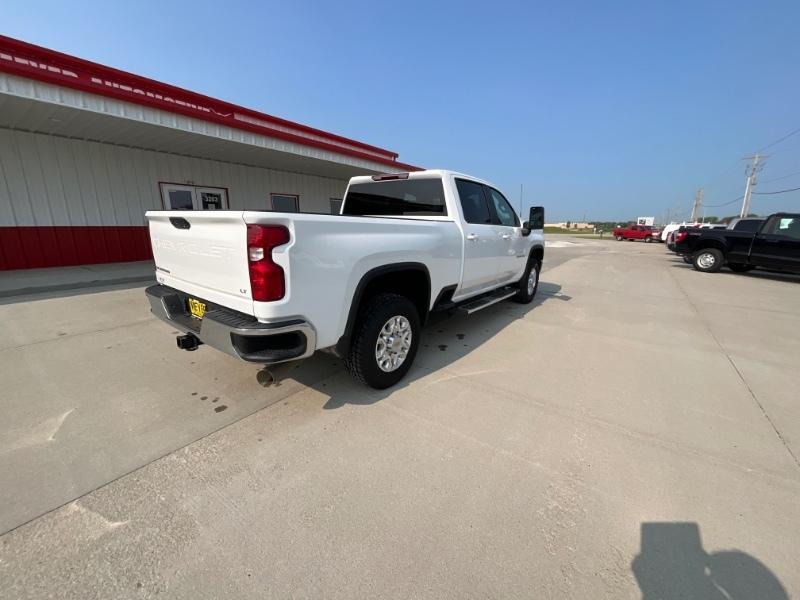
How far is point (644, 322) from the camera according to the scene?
5.47 meters

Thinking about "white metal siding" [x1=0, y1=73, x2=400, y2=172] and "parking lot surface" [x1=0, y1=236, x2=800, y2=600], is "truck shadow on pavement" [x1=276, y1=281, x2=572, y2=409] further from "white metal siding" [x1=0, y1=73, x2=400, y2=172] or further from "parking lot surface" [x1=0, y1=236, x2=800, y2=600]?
"white metal siding" [x1=0, y1=73, x2=400, y2=172]

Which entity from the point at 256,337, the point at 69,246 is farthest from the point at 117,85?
the point at 256,337

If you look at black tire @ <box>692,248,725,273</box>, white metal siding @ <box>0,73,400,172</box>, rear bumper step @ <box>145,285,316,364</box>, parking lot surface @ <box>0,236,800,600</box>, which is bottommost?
parking lot surface @ <box>0,236,800,600</box>

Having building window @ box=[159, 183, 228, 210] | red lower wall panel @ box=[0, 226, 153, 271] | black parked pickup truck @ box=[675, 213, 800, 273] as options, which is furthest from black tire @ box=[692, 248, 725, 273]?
red lower wall panel @ box=[0, 226, 153, 271]

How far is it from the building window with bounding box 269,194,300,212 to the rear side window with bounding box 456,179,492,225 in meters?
9.41

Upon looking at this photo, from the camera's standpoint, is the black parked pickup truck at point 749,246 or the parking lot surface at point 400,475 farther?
the black parked pickup truck at point 749,246

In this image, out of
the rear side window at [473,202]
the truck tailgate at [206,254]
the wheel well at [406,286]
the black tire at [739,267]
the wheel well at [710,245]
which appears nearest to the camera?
the truck tailgate at [206,254]

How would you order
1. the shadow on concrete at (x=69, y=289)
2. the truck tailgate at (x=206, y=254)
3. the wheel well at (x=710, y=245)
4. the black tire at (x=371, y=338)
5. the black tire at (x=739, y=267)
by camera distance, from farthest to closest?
the black tire at (x=739, y=267) → the wheel well at (x=710, y=245) → the shadow on concrete at (x=69, y=289) → the black tire at (x=371, y=338) → the truck tailgate at (x=206, y=254)

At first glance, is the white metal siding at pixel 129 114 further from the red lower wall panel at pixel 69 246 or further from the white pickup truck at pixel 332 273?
the white pickup truck at pixel 332 273

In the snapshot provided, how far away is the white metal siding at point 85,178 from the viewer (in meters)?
7.56

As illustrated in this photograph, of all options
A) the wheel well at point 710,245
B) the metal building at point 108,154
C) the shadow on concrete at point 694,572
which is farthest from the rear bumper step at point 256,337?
the wheel well at point 710,245

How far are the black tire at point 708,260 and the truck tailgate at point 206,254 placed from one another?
14.4 metres

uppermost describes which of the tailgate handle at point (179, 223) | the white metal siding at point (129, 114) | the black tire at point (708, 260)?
the white metal siding at point (129, 114)

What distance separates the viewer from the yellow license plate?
2680mm
